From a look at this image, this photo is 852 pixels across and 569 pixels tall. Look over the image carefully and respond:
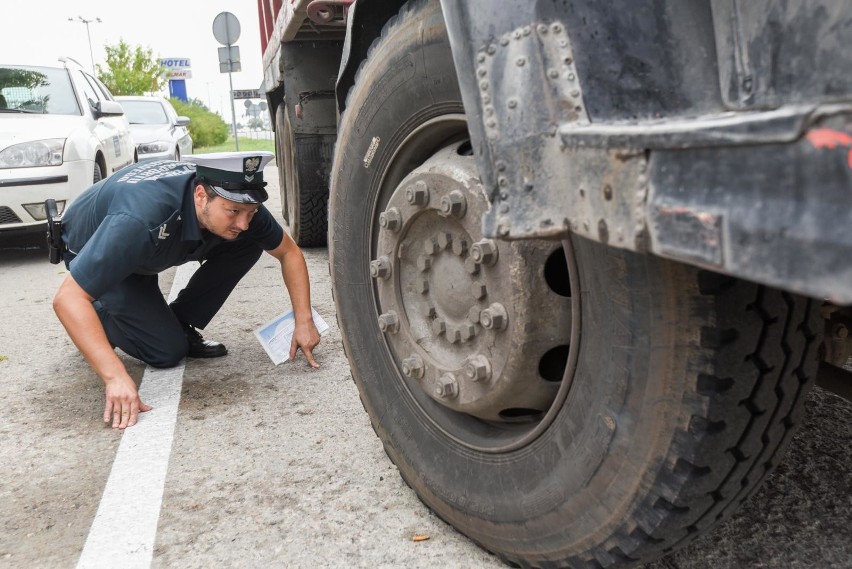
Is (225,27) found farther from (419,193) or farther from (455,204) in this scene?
(455,204)

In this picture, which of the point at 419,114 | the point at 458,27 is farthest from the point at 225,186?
the point at 458,27

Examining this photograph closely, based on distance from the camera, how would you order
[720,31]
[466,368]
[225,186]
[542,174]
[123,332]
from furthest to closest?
1. [123,332]
2. [225,186]
3. [466,368]
4. [542,174]
5. [720,31]

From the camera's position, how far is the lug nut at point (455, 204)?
1.65 meters

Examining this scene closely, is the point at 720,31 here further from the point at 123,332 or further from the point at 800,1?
the point at 123,332

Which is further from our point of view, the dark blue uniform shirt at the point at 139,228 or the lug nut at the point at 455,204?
the dark blue uniform shirt at the point at 139,228

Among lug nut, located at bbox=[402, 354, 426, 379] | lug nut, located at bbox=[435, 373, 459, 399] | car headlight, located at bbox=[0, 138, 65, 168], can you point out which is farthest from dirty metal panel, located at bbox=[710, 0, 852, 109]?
car headlight, located at bbox=[0, 138, 65, 168]

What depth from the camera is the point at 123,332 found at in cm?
345

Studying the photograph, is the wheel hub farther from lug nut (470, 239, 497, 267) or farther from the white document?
the white document

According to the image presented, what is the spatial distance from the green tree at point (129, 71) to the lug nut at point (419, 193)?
31376mm

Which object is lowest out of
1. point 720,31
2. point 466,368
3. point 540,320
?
point 466,368

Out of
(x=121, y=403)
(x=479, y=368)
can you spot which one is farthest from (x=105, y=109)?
(x=479, y=368)

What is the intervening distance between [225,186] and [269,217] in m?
0.44

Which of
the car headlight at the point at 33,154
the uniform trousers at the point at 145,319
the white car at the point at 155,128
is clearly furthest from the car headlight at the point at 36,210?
the white car at the point at 155,128

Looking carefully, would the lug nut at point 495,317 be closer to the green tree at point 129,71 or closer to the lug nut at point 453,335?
the lug nut at point 453,335
